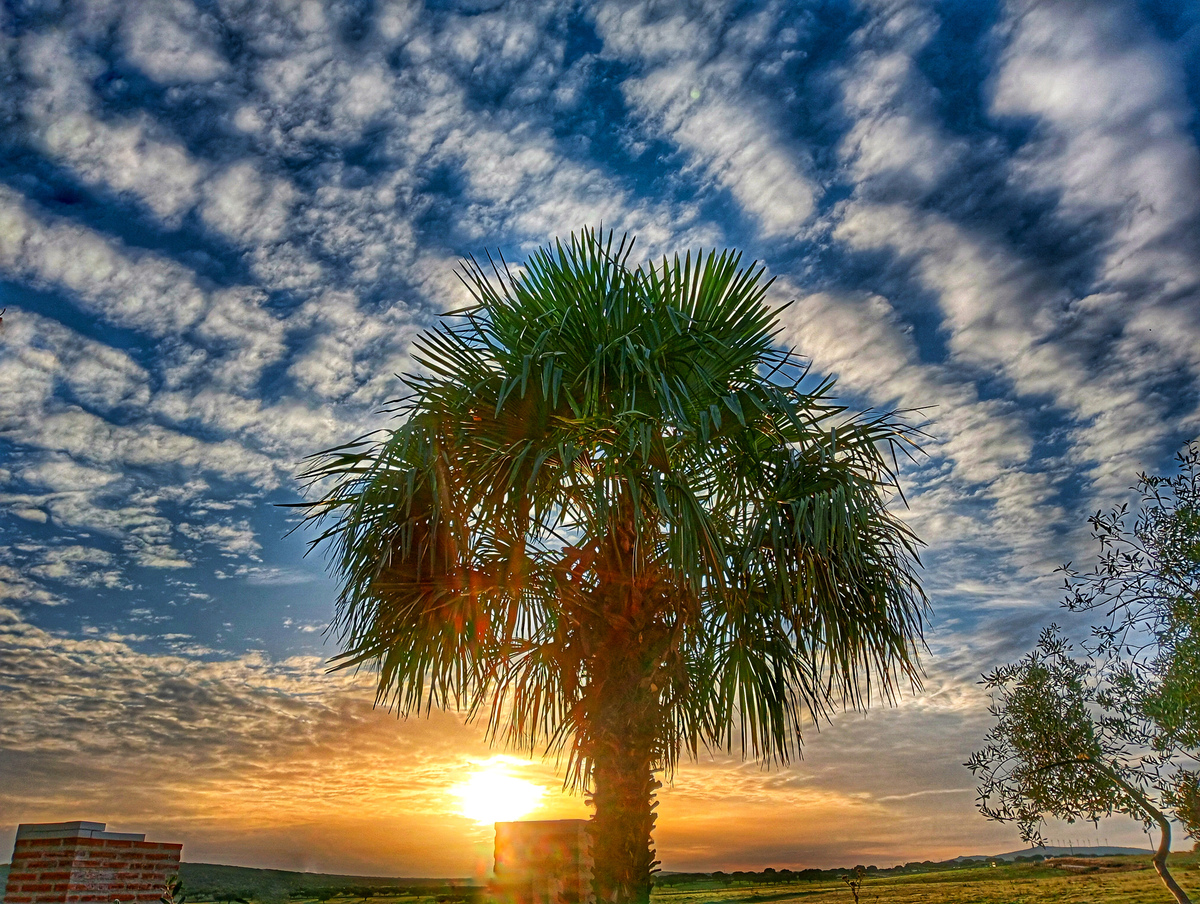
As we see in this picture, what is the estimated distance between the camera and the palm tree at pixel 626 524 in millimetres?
6273

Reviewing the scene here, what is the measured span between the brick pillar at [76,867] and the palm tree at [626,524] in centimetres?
277

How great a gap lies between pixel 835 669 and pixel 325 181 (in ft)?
26.0

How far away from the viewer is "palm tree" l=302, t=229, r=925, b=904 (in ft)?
20.6

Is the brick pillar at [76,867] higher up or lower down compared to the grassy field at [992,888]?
higher up

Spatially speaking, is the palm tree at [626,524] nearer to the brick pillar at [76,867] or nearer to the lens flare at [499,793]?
the brick pillar at [76,867]

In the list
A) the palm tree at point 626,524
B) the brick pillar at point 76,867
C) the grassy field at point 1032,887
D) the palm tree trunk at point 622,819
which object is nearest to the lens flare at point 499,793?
the palm tree at point 626,524

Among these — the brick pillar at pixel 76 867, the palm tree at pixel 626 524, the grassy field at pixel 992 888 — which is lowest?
the grassy field at pixel 992 888

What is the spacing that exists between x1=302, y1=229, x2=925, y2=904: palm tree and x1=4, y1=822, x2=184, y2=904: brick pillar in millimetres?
2770

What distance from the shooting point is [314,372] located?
34.2ft

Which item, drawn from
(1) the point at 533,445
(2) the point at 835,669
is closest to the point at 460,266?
(1) the point at 533,445

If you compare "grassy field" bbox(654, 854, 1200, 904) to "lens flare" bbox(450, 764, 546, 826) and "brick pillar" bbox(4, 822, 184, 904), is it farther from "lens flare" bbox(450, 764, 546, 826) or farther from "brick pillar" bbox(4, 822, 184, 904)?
"brick pillar" bbox(4, 822, 184, 904)

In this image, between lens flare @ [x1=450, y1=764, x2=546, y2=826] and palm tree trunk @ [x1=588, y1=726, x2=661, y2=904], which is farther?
lens flare @ [x1=450, y1=764, x2=546, y2=826]

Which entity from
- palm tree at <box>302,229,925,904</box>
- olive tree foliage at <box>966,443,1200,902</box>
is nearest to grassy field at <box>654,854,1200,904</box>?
olive tree foliage at <box>966,443,1200,902</box>

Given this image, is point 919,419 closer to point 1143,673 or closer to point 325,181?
point 1143,673
